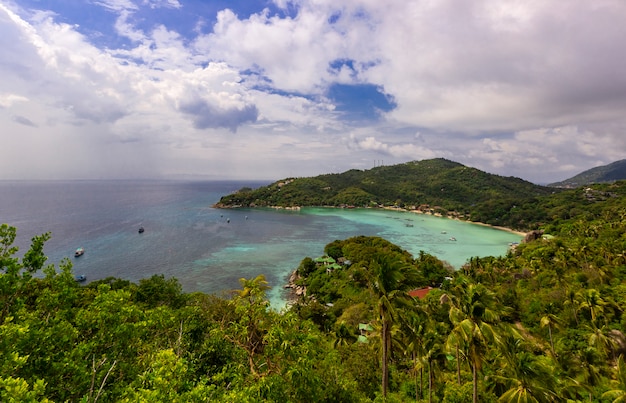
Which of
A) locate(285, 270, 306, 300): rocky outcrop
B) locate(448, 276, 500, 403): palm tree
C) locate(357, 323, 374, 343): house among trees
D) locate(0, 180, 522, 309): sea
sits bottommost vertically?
locate(285, 270, 306, 300): rocky outcrop

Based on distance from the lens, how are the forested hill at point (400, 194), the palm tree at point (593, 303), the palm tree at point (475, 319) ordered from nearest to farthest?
the palm tree at point (475, 319) < the palm tree at point (593, 303) < the forested hill at point (400, 194)

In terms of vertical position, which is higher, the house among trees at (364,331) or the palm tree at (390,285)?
the palm tree at (390,285)

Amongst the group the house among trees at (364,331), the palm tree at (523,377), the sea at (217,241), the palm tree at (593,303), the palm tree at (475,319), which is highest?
the palm tree at (475,319)

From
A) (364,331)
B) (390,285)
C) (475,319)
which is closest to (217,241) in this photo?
(364,331)

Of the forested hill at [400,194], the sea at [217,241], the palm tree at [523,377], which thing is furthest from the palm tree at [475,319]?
the forested hill at [400,194]

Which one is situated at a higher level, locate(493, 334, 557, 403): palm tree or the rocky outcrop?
locate(493, 334, 557, 403): palm tree

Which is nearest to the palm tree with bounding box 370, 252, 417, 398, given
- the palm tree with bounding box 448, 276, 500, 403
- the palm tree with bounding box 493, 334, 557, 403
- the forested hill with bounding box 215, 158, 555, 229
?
the palm tree with bounding box 448, 276, 500, 403

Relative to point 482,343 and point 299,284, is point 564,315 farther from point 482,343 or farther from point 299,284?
point 299,284

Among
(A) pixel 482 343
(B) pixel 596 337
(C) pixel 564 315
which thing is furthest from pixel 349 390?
(C) pixel 564 315

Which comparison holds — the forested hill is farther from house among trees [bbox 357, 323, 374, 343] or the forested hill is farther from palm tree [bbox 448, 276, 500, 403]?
palm tree [bbox 448, 276, 500, 403]

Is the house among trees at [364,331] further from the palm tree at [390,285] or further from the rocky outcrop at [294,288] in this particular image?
the rocky outcrop at [294,288]

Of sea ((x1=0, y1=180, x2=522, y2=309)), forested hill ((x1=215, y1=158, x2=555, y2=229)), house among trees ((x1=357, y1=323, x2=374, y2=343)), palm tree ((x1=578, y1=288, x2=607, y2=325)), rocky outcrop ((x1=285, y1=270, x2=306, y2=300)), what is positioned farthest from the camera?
forested hill ((x1=215, y1=158, x2=555, y2=229))
